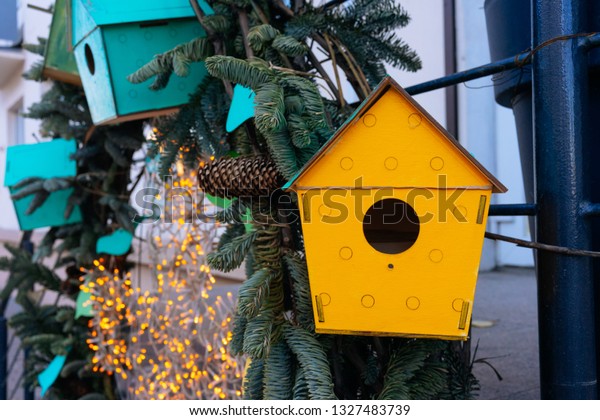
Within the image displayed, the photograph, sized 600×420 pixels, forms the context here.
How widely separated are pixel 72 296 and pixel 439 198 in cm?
196

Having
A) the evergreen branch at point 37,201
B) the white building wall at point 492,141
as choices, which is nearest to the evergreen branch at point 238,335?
the evergreen branch at point 37,201

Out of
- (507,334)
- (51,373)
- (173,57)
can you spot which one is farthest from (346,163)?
(507,334)

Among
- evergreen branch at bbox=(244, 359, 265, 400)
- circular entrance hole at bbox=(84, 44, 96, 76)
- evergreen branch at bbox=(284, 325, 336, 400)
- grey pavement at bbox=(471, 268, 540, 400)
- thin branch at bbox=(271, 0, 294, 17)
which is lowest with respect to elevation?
grey pavement at bbox=(471, 268, 540, 400)

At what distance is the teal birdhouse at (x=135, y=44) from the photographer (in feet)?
4.88

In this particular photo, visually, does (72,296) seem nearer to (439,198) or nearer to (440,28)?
(439,198)

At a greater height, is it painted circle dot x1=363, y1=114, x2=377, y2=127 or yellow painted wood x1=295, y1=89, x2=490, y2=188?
painted circle dot x1=363, y1=114, x2=377, y2=127

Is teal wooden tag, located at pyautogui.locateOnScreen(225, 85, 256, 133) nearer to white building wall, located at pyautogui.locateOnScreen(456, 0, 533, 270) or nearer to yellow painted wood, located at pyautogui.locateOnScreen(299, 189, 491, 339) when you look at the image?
yellow painted wood, located at pyautogui.locateOnScreen(299, 189, 491, 339)

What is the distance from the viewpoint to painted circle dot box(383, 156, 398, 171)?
896 mm

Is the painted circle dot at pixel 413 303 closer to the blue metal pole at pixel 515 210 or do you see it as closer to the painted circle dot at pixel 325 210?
the painted circle dot at pixel 325 210

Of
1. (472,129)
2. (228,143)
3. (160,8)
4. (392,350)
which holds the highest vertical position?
(472,129)

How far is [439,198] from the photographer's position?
2.94ft

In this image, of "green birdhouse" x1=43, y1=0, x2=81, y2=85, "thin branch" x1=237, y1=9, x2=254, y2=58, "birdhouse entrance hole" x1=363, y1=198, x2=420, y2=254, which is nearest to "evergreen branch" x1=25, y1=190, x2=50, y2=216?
"green birdhouse" x1=43, y1=0, x2=81, y2=85

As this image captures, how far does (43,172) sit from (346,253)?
1641mm
